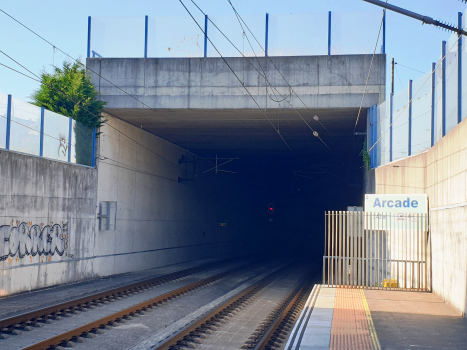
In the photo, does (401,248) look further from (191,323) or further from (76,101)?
(76,101)

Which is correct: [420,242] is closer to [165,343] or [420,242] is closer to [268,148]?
[165,343]

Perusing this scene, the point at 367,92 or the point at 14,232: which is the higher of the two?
the point at 367,92

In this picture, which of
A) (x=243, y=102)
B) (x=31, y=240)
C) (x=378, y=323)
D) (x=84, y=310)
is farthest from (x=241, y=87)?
(x=378, y=323)

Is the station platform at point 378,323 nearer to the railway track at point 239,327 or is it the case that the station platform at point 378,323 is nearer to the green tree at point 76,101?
the railway track at point 239,327

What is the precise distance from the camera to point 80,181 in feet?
65.1

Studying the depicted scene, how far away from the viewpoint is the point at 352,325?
1064 centimetres

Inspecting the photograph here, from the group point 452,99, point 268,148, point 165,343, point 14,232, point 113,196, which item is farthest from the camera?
point 268,148

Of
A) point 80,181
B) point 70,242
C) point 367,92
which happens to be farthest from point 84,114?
point 367,92

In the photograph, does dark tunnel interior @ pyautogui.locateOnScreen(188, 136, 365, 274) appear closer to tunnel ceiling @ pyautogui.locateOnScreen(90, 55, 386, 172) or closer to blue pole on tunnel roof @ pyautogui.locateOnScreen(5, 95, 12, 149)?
tunnel ceiling @ pyautogui.locateOnScreen(90, 55, 386, 172)

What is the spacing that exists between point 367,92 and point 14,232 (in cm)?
1384

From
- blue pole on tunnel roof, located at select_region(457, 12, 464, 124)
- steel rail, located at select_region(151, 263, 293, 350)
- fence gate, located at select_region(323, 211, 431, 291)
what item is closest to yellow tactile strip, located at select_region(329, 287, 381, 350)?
fence gate, located at select_region(323, 211, 431, 291)

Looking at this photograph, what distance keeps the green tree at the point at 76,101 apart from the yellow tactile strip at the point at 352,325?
1127cm

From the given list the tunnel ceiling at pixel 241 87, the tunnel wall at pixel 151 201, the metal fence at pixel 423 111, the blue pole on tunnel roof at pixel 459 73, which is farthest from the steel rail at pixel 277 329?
the tunnel wall at pixel 151 201

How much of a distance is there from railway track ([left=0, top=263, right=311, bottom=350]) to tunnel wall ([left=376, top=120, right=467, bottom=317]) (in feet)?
13.6
